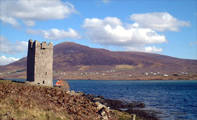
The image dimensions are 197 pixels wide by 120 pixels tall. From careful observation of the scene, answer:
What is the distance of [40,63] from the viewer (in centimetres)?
3875

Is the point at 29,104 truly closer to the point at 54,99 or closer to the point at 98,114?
the point at 54,99

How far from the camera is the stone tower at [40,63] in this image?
1511 inches

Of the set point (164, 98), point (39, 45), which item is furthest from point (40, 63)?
point (164, 98)

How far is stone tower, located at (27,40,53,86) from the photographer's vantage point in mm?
38375

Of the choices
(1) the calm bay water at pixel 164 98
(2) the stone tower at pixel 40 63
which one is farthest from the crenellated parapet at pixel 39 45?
(1) the calm bay water at pixel 164 98

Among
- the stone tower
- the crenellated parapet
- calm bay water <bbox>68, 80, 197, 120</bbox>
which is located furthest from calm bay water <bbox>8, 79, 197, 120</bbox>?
the crenellated parapet

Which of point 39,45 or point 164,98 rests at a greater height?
point 39,45

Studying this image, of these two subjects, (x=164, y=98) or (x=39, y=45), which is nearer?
(x=39, y=45)

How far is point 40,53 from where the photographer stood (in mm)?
38875

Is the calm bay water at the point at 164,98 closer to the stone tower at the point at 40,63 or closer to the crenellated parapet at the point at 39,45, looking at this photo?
the stone tower at the point at 40,63

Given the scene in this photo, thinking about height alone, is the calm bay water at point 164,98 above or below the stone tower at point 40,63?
below

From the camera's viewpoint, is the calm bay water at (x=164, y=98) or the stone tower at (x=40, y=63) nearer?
the stone tower at (x=40, y=63)

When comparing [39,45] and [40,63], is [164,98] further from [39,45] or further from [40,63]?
[39,45]

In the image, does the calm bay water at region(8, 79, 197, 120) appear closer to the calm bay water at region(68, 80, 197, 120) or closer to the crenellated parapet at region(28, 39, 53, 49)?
the calm bay water at region(68, 80, 197, 120)
